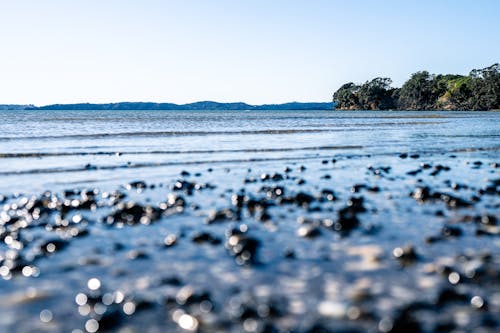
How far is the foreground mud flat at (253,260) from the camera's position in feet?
21.9

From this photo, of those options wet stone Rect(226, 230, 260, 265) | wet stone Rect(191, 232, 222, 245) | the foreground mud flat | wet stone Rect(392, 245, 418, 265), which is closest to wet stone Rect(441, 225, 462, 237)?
the foreground mud flat

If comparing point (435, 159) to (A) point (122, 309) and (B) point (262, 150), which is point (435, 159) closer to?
(B) point (262, 150)

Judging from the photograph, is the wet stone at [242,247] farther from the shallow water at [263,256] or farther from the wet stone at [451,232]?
the wet stone at [451,232]

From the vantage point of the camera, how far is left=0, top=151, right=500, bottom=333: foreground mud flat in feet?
21.9

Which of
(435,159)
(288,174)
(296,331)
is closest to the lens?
(296,331)

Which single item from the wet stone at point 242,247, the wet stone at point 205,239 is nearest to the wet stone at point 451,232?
the wet stone at point 242,247

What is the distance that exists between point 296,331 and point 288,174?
1495cm

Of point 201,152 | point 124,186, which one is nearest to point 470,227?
point 124,186

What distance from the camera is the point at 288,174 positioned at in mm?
21109

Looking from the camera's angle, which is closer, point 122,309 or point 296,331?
point 296,331

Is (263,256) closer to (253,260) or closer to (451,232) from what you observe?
(253,260)

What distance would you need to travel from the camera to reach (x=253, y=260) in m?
9.08

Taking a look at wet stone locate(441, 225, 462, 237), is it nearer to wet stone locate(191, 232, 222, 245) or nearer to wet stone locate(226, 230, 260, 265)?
wet stone locate(226, 230, 260, 265)

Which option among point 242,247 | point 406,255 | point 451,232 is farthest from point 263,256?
point 451,232
